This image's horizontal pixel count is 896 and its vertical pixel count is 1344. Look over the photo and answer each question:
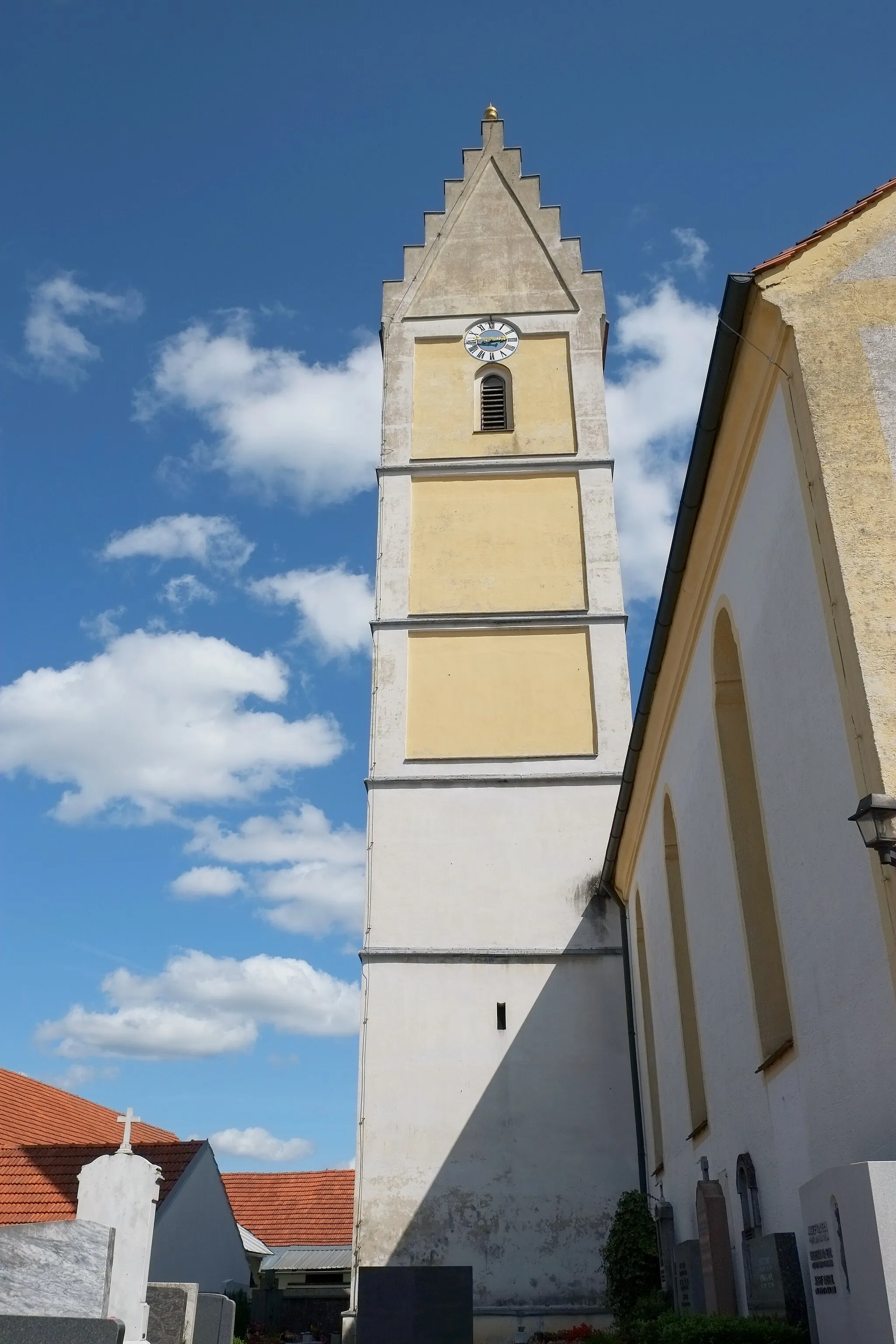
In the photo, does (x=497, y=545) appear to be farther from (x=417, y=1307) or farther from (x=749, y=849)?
(x=417, y=1307)

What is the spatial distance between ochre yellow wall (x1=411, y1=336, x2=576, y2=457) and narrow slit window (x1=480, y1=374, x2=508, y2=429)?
0.67 ft

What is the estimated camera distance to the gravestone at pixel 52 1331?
7.34m

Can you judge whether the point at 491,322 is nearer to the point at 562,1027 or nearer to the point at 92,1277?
the point at 562,1027

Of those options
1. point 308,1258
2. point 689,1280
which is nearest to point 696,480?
point 689,1280

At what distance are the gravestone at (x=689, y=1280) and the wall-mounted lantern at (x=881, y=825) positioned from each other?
5.82 m

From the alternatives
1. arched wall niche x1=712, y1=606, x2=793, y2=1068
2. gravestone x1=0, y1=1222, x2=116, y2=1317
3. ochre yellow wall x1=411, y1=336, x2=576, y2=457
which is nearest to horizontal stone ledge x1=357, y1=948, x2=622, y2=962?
arched wall niche x1=712, y1=606, x2=793, y2=1068

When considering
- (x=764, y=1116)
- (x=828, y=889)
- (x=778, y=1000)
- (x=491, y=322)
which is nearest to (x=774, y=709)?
(x=828, y=889)

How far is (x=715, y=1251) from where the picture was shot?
9.45 meters

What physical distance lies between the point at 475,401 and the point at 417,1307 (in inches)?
639

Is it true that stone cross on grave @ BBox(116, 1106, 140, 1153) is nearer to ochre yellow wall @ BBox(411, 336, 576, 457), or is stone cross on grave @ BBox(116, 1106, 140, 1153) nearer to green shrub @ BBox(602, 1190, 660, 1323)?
green shrub @ BBox(602, 1190, 660, 1323)

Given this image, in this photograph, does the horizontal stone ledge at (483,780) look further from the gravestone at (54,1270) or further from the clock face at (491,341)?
the gravestone at (54,1270)

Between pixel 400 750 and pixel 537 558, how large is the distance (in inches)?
174

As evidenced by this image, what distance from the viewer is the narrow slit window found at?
22953 mm

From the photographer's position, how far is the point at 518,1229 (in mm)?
16109
